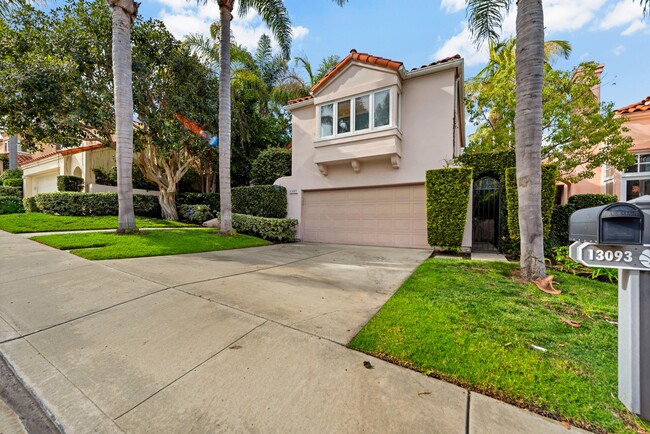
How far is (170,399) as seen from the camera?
1.94 m

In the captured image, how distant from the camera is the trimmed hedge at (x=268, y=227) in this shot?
10031 millimetres

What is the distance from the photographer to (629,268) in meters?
1.64

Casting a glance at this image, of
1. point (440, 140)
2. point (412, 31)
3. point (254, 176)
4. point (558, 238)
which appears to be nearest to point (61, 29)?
point (254, 176)

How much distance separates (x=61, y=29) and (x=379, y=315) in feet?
49.9

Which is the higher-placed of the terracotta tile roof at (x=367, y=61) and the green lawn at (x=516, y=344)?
the terracotta tile roof at (x=367, y=61)

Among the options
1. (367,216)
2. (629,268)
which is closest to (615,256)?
(629,268)

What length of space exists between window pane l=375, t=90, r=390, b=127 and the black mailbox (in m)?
8.19

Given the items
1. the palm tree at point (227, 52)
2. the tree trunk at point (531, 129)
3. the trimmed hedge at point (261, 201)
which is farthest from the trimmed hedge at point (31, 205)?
the tree trunk at point (531, 129)

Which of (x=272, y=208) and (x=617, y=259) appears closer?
(x=617, y=259)

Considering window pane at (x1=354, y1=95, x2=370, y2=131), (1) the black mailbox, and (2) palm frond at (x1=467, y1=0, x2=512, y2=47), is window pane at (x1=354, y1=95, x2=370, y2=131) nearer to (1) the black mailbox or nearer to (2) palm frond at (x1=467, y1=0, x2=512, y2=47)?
(2) palm frond at (x1=467, y1=0, x2=512, y2=47)

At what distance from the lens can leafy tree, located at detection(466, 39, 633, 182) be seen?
876 cm

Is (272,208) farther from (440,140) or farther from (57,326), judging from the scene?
(57,326)

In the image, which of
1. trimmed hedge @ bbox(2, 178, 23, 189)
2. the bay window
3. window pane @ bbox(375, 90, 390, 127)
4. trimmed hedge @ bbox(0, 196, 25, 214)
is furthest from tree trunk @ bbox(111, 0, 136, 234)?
trimmed hedge @ bbox(2, 178, 23, 189)

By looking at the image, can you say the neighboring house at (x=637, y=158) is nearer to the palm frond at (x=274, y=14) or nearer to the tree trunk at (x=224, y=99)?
the palm frond at (x=274, y=14)
